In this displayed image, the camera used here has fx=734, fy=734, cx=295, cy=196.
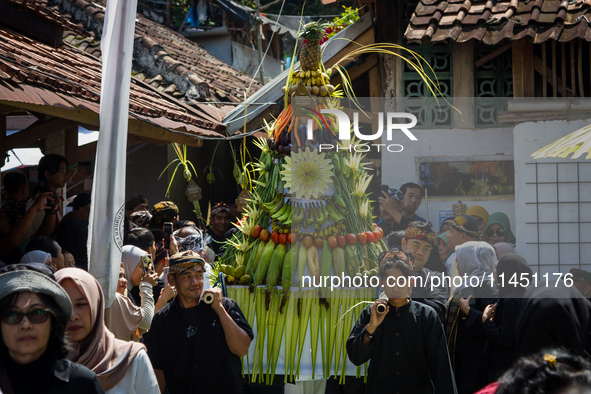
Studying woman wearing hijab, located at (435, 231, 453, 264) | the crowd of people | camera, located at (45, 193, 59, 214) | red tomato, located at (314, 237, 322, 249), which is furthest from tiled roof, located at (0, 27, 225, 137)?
woman wearing hijab, located at (435, 231, 453, 264)

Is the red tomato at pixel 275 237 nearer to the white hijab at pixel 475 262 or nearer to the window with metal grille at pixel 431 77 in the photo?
the white hijab at pixel 475 262

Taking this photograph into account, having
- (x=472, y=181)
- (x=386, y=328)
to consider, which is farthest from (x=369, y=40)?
(x=386, y=328)

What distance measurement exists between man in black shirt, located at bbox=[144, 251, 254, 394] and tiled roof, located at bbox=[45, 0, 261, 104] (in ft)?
18.9

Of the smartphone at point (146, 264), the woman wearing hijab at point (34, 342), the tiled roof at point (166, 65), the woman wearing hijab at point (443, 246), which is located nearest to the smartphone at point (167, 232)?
the smartphone at point (146, 264)

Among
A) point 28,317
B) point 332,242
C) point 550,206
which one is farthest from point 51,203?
point 550,206

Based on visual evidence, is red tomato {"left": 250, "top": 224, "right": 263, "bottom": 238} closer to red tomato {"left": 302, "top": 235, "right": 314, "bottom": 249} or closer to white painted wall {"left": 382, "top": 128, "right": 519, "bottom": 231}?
red tomato {"left": 302, "top": 235, "right": 314, "bottom": 249}

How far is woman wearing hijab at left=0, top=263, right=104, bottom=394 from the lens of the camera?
277 centimetres

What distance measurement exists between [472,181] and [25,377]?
3.45 metres

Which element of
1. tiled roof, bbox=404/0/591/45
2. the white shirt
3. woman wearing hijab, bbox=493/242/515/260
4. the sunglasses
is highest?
tiled roof, bbox=404/0/591/45

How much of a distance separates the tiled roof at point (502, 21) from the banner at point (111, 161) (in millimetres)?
2907

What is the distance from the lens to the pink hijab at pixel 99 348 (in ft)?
10.2

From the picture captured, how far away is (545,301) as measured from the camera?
4.09 meters

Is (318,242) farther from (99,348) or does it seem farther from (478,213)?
(99,348)

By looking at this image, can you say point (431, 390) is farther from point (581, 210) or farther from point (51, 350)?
point (51, 350)
